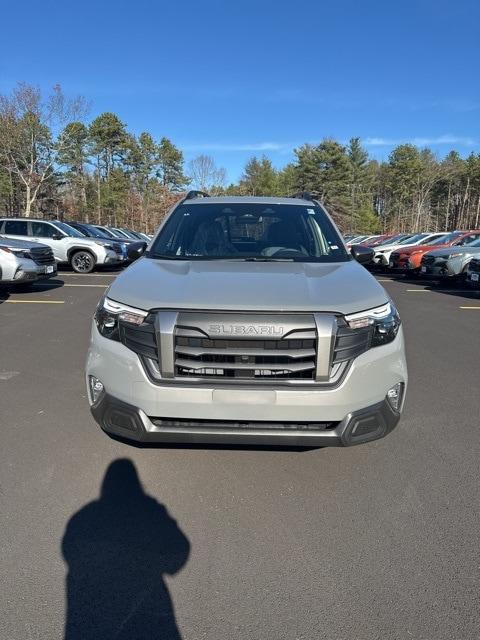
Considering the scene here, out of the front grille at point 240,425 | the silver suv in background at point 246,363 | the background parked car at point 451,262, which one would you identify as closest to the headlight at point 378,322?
the silver suv in background at point 246,363

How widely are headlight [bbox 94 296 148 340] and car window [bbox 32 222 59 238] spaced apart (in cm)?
→ 1482

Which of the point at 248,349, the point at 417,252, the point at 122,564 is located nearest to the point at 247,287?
the point at 248,349

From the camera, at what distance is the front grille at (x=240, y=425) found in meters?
2.58

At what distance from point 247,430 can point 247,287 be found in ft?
2.73

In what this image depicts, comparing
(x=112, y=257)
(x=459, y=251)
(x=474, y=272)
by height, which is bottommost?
(x=112, y=257)

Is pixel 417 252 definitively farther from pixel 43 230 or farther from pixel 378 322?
pixel 378 322

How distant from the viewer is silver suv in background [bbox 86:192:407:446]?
252 cm

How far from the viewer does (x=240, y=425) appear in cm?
258

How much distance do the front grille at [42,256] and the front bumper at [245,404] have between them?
9360 mm

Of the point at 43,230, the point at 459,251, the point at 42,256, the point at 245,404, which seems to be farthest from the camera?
the point at 43,230

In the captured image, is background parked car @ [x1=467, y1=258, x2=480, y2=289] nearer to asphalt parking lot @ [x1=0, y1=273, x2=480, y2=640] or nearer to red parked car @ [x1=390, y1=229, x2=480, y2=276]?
red parked car @ [x1=390, y1=229, x2=480, y2=276]

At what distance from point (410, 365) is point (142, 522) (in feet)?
13.5

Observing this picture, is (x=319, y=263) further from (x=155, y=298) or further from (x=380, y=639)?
(x=380, y=639)

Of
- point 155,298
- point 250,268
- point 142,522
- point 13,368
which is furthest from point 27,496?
point 13,368
